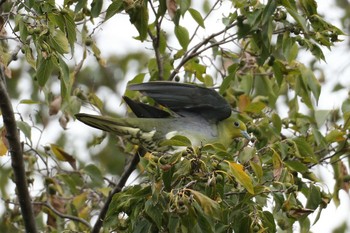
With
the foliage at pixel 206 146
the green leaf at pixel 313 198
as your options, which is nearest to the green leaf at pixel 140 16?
the foliage at pixel 206 146

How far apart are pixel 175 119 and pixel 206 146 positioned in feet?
7.10

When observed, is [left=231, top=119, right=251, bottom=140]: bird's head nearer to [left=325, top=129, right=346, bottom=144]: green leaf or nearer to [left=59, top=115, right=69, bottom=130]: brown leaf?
[left=325, top=129, right=346, bottom=144]: green leaf

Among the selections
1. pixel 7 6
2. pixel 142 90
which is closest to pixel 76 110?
pixel 142 90

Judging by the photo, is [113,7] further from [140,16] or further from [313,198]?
[313,198]

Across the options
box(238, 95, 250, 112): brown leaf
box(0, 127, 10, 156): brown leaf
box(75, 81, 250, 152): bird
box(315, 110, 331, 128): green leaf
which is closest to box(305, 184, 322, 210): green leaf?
box(315, 110, 331, 128): green leaf

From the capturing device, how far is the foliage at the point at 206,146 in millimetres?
4141

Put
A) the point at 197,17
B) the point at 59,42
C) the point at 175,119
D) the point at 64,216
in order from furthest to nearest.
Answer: the point at 175,119, the point at 64,216, the point at 197,17, the point at 59,42

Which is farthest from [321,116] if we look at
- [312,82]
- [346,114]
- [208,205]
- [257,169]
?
[208,205]

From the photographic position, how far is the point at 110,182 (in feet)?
20.5

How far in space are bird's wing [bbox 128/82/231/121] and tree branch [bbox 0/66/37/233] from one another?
0.84 metres

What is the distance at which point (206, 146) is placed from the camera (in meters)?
4.36

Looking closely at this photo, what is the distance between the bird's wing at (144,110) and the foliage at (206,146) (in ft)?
0.44

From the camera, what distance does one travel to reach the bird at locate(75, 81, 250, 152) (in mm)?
5969

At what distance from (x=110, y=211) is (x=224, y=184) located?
0.58 meters
